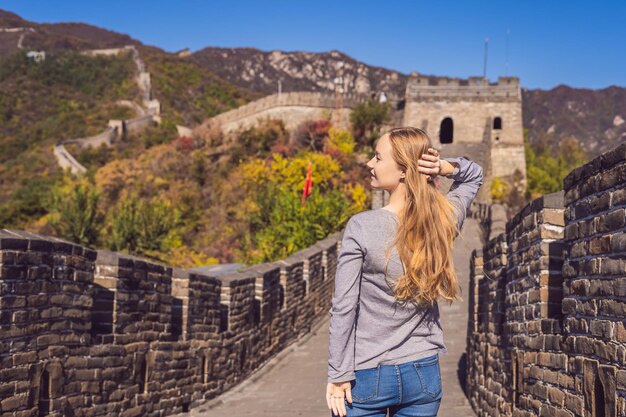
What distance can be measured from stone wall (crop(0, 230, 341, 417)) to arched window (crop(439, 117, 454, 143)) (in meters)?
27.2

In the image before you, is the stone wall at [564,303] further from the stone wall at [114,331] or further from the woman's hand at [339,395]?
the stone wall at [114,331]

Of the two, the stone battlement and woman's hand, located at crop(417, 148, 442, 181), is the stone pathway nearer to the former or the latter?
woman's hand, located at crop(417, 148, 442, 181)

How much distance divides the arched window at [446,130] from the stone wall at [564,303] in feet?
103

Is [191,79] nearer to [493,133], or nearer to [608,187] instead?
[493,133]

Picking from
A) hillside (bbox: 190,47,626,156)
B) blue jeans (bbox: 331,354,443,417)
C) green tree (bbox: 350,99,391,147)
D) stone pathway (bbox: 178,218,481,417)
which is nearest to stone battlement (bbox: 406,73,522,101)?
green tree (bbox: 350,99,391,147)

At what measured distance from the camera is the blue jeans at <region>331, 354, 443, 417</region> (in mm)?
3414

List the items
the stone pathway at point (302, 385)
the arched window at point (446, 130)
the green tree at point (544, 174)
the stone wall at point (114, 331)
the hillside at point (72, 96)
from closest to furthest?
1. the stone wall at point (114, 331)
2. the stone pathway at point (302, 385)
3. the green tree at point (544, 174)
4. the arched window at point (446, 130)
5. the hillside at point (72, 96)

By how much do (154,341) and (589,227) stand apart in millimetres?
5525

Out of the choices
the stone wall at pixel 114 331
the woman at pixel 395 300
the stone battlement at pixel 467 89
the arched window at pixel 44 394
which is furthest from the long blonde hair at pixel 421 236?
the stone battlement at pixel 467 89

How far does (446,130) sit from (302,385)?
2936cm

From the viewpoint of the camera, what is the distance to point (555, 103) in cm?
9094

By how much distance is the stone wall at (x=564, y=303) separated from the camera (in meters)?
4.39

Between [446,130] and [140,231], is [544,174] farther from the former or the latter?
[140,231]

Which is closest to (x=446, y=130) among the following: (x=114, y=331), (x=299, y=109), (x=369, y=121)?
(x=369, y=121)
